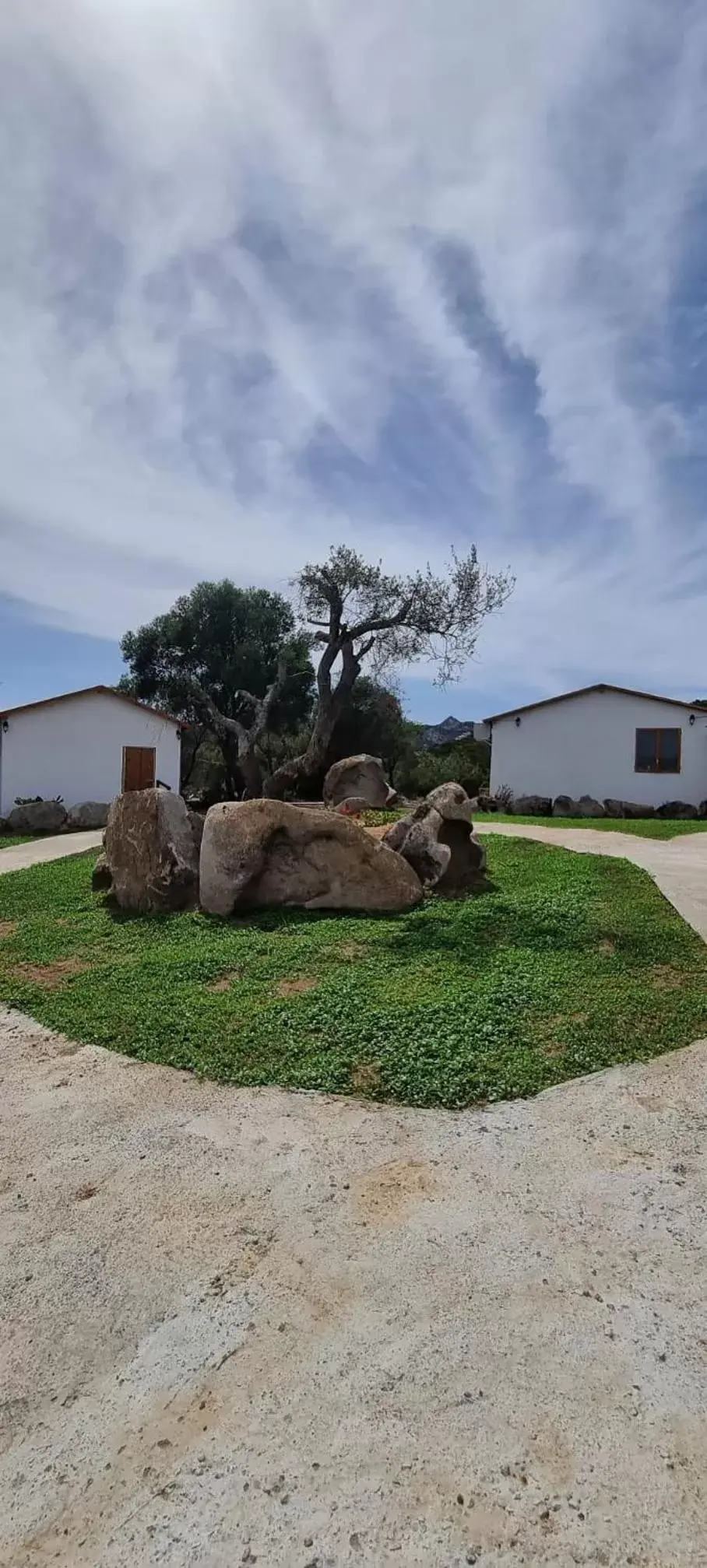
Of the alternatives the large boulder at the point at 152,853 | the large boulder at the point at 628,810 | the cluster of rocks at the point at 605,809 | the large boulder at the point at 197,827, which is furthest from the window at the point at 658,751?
the large boulder at the point at 152,853

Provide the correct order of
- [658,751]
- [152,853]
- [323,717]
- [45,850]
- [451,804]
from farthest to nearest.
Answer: [323,717] < [658,751] < [45,850] < [451,804] < [152,853]

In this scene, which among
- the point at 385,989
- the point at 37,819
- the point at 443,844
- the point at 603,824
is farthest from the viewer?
the point at 37,819

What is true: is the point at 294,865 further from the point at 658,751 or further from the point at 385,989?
the point at 658,751

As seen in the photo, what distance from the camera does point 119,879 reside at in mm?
7445

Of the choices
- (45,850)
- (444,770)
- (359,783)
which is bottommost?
(45,850)

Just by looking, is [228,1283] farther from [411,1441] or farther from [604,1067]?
[604,1067]

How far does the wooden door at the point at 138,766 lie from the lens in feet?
65.3

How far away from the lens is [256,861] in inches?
269

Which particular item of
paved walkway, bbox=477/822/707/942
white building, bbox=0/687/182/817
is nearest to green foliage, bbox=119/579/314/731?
white building, bbox=0/687/182/817

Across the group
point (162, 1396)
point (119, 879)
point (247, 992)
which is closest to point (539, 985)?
point (247, 992)

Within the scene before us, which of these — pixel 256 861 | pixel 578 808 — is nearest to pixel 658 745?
pixel 578 808

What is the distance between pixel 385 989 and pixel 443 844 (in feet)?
12.3

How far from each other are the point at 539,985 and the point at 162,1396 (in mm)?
3277

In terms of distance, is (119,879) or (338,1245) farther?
(119,879)
